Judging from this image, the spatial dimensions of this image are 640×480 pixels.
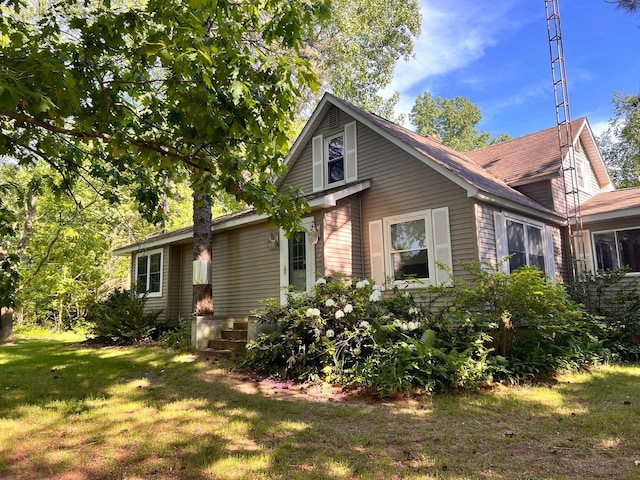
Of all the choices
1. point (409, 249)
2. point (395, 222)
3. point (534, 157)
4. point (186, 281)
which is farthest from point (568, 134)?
point (186, 281)

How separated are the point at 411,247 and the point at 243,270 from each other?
4.42 meters

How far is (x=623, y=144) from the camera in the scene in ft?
84.5

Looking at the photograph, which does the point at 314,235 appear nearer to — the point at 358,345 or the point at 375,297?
the point at 375,297

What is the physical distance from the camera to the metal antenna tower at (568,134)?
34.5 ft

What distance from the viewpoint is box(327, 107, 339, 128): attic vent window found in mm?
11125

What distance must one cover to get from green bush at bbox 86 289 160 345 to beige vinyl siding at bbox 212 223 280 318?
190cm

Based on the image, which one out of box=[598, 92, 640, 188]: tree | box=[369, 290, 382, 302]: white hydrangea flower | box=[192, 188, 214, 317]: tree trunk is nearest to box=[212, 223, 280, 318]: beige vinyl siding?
box=[192, 188, 214, 317]: tree trunk

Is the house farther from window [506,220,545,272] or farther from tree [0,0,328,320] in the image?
tree [0,0,328,320]

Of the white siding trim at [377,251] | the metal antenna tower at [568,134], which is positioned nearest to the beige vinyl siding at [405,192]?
the white siding trim at [377,251]

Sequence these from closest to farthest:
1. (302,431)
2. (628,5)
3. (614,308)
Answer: (302,431)
(628,5)
(614,308)

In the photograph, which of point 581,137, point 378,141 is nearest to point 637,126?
point 581,137

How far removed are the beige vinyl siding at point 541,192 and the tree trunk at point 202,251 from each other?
817 centimetres

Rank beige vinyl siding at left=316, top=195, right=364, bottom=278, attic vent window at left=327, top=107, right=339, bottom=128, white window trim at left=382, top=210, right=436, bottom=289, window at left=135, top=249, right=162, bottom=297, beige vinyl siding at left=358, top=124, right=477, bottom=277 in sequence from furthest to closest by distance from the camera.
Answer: window at left=135, top=249, right=162, bottom=297 → attic vent window at left=327, top=107, right=339, bottom=128 → beige vinyl siding at left=316, top=195, right=364, bottom=278 → white window trim at left=382, top=210, right=436, bottom=289 → beige vinyl siding at left=358, top=124, right=477, bottom=277

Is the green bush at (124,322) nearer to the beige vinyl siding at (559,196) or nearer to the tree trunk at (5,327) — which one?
the tree trunk at (5,327)
